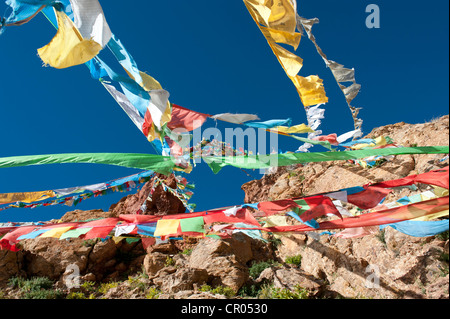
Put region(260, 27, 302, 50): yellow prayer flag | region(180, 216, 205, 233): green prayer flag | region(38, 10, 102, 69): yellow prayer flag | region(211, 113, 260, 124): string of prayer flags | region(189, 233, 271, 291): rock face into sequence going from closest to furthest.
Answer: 1. region(38, 10, 102, 69): yellow prayer flag
2. region(211, 113, 260, 124): string of prayer flags
3. region(260, 27, 302, 50): yellow prayer flag
4. region(180, 216, 205, 233): green prayer flag
5. region(189, 233, 271, 291): rock face

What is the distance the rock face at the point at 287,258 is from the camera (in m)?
6.84

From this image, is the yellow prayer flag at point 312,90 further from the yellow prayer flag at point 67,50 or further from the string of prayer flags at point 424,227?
the yellow prayer flag at point 67,50

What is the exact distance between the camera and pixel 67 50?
10.3ft

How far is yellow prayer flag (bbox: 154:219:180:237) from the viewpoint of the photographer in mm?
4984

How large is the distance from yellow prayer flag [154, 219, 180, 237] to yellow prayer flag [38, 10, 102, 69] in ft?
10.2

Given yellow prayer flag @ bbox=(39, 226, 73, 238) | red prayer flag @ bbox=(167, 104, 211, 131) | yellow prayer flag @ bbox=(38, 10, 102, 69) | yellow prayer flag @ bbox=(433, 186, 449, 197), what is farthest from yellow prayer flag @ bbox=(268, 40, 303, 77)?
yellow prayer flag @ bbox=(39, 226, 73, 238)

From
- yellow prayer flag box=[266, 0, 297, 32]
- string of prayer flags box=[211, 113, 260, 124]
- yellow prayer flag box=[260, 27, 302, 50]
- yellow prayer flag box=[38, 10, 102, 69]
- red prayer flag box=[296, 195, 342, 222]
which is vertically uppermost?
yellow prayer flag box=[266, 0, 297, 32]

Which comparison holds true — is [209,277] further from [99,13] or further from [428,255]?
[99,13]

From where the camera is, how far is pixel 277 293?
759cm

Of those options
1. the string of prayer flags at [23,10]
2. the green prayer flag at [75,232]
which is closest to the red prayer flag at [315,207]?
the green prayer flag at [75,232]

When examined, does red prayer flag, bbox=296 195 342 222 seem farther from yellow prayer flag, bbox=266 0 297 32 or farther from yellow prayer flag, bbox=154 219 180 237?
yellow prayer flag, bbox=266 0 297 32

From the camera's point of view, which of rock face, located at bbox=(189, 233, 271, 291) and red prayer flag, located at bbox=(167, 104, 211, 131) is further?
rock face, located at bbox=(189, 233, 271, 291)

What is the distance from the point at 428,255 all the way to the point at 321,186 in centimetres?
677
